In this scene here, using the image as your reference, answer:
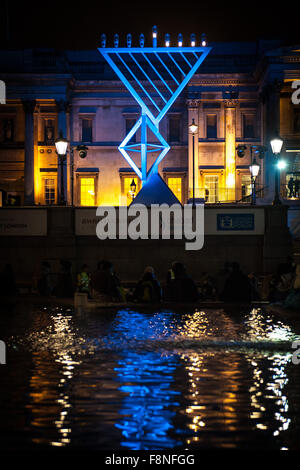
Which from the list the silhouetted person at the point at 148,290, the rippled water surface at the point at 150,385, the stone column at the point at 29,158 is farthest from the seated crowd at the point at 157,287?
the stone column at the point at 29,158

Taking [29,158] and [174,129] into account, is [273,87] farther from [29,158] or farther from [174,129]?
[29,158]

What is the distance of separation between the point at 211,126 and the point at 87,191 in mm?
10329

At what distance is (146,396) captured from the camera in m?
6.35

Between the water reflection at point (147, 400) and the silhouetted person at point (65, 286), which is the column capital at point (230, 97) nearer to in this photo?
the silhouetted person at point (65, 286)

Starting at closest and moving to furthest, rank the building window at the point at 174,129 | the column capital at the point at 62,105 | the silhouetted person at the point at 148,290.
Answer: the silhouetted person at the point at 148,290
the column capital at the point at 62,105
the building window at the point at 174,129

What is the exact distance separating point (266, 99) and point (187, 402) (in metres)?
40.9

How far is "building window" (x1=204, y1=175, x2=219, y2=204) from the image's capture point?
46.7 m

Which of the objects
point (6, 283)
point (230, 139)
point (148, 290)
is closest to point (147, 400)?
point (148, 290)

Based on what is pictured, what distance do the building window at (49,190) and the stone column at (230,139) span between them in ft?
41.0

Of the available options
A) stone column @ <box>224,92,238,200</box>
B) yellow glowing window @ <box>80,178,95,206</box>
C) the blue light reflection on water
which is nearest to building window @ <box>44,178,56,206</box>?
yellow glowing window @ <box>80,178,95,206</box>

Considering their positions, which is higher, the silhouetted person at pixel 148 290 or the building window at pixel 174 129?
the building window at pixel 174 129

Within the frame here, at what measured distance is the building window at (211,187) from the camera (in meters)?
46.7

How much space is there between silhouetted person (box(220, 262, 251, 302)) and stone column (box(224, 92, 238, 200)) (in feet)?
105

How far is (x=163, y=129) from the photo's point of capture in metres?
48.6
